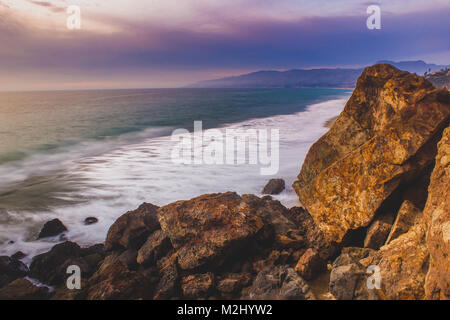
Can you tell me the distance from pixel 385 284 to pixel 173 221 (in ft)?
11.3

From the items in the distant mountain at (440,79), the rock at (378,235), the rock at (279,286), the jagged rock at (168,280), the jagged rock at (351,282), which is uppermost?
the distant mountain at (440,79)

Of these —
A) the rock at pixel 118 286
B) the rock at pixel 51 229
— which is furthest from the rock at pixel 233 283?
the rock at pixel 51 229

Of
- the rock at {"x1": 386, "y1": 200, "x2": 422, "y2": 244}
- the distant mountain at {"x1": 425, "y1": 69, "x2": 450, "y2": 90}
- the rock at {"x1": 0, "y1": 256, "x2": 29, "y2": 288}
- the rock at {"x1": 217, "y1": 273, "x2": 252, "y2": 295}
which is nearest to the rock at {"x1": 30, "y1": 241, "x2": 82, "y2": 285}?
the rock at {"x1": 0, "y1": 256, "x2": 29, "y2": 288}

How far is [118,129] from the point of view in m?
35.8

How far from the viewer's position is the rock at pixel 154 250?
16.6ft

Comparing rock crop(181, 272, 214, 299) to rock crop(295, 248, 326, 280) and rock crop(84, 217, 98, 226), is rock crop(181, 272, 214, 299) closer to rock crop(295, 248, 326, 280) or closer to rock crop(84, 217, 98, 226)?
rock crop(295, 248, 326, 280)

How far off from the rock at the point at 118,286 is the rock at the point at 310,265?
2373 mm

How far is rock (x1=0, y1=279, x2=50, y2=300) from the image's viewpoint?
431 cm

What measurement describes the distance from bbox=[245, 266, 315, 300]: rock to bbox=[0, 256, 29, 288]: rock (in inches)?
184

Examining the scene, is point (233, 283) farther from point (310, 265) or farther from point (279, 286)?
point (310, 265)

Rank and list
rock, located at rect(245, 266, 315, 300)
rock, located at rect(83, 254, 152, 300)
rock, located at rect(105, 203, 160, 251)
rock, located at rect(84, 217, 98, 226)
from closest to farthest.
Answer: rock, located at rect(245, 266, 315, 300)
rock, located at rect(83, 254, 152, 300)
rock, located at rect(105, 203, 160, 251)
rock, located at rect(84, 217, 98, 226)

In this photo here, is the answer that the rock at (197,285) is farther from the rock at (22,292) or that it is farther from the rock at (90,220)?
the rock at (90,220)
